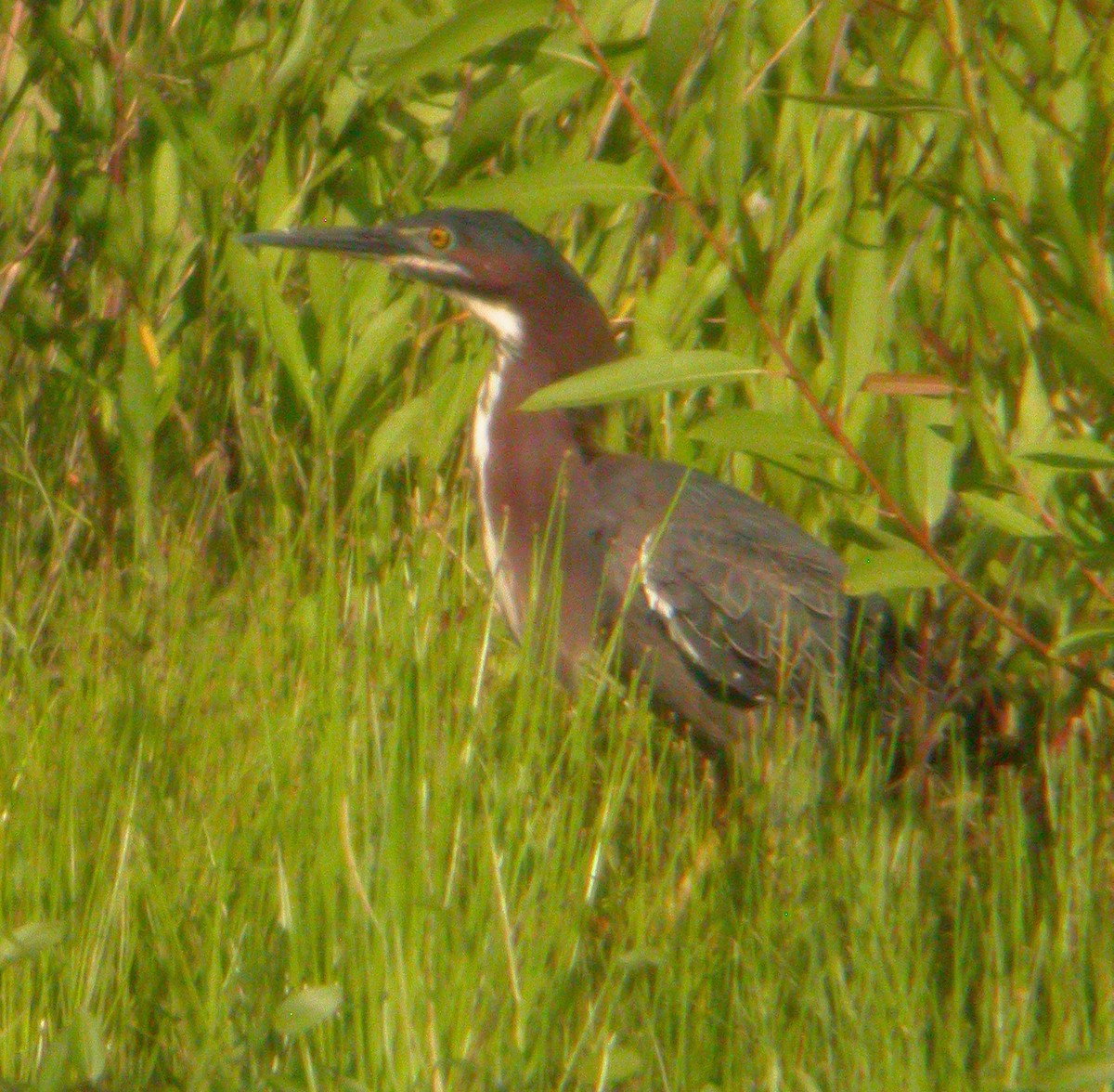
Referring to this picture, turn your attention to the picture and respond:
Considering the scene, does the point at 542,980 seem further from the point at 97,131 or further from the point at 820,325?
the point at 97,131

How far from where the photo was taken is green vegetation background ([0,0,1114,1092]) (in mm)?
2598

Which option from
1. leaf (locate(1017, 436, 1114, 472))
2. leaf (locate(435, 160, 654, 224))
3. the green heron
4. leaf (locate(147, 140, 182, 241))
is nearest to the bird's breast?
the green heron

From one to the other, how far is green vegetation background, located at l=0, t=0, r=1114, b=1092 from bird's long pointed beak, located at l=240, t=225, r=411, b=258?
0.33ft

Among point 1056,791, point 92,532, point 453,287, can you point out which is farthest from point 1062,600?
point 92,532

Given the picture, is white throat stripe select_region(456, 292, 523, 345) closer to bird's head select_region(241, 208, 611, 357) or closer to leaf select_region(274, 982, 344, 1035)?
bird's head select_region(241, 208, 611, 357)

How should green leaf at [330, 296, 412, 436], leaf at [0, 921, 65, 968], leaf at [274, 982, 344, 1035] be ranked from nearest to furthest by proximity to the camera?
leaf at [274, 982, 344, 1035], leaf at [0, 921, 65, 968], green leaf at [330, 296, 412, 436]

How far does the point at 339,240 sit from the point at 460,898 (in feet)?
6.01

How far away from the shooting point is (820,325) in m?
4.25

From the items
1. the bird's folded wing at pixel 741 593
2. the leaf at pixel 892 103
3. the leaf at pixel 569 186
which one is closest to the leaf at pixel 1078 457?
the leaf at pixel 892 103

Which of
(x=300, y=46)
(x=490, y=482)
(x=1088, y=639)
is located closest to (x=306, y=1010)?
(x=1088, y=639)

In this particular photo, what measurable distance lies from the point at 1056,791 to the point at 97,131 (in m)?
2.51

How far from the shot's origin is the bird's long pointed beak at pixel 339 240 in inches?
170

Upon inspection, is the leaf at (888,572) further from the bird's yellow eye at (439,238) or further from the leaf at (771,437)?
the bird's yellow eye at (439,238)

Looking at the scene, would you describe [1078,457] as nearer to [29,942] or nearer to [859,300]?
[859,300]
